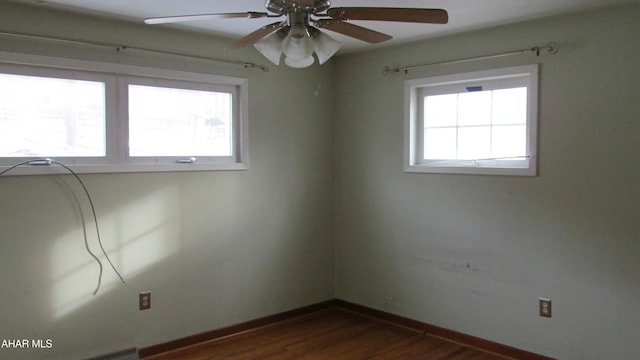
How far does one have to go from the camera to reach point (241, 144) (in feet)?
13.3

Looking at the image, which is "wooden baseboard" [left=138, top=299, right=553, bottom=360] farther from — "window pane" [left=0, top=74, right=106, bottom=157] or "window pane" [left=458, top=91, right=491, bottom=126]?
"window pane" [left=458, top=91, right=491, bottom=126]

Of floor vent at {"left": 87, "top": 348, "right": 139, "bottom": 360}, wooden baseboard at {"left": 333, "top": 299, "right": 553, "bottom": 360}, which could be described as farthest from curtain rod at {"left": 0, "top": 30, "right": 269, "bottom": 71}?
wooden baseboard at {"left": 333, "top": 299, "right": 553, "bottom": 360}

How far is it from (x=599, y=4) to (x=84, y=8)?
3065 millimetres

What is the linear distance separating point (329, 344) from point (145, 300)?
4.47ft

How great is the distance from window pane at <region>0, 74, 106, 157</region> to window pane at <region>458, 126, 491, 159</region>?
8.38 ft

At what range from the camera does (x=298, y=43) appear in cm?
224

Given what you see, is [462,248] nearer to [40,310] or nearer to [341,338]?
[341,338]

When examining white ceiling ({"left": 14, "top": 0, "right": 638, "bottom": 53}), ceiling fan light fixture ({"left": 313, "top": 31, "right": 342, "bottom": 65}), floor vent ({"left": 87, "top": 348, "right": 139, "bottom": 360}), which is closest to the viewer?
ceiling fan light fixture ({"left": 313, "top": 31, "right": 342, "bottom": 65})

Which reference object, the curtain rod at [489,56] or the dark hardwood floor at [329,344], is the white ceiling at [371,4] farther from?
the dark hardwood floor at [329,344]

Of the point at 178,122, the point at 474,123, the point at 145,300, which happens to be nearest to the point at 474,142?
the point at 474,123

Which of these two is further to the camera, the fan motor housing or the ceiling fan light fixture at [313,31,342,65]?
the ceiling fan light fixture at [313,31,342,65]

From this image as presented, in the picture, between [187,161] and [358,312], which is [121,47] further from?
[358,312]

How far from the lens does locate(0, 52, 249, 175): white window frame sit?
3070mm

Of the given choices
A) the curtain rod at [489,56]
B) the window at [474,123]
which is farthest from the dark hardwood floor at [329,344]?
the curtain rod at [489,56]
